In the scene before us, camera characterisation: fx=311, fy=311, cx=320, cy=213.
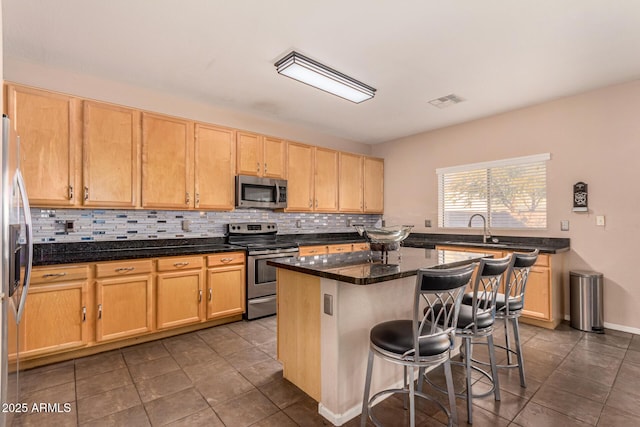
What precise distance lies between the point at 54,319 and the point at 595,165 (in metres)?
5.78

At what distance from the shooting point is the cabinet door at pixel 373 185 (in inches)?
229

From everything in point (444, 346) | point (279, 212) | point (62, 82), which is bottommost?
point (444, 346)

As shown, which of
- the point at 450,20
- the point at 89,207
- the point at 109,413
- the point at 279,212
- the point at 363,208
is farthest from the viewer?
the point at 363,208

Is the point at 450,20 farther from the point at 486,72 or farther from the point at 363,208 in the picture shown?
the point at 363,208

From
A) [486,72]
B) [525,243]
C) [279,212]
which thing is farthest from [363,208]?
[486,72]

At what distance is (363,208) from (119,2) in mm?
4411

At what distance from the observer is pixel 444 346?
165 centimetres

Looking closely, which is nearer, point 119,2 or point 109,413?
point 109,413

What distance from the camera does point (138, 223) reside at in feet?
11.9

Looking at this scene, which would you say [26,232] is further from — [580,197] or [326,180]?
[580,197]

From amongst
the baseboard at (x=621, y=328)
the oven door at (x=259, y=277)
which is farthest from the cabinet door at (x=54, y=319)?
the baseboard at (x=621, y=328)

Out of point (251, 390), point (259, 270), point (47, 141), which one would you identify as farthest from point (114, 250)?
point (251, 390)

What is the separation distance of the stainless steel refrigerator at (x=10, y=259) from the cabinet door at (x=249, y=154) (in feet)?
8.25

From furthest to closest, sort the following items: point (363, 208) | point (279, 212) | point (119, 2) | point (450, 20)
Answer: point (363, 208), point (279, 212), point (450, 20), point (119, 2)
